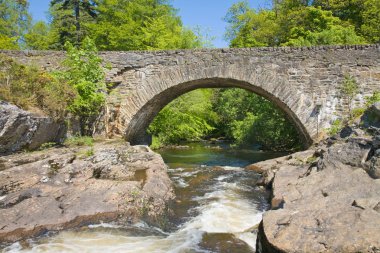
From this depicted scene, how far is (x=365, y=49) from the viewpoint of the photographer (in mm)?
10648

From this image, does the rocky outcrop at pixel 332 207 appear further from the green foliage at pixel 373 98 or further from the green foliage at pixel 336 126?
the green foliage at pixel 373 98

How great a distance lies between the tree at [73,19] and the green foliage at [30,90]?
15140mm

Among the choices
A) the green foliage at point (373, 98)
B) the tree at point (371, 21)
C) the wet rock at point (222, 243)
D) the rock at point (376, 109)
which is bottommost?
the wet rock at point (222, 243)

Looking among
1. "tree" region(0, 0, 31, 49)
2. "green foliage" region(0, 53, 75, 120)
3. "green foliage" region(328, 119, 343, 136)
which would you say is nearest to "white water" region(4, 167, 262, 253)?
"green foliage" region(328, 119, 343, 136)

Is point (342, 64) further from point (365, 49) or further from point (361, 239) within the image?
point (361, 239)

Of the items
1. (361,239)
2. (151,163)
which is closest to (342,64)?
(151,163)

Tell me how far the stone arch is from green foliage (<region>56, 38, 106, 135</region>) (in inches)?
47.6

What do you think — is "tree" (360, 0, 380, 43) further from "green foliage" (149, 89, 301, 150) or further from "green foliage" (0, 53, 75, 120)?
"green foliage" (0, 53, 75, 120)

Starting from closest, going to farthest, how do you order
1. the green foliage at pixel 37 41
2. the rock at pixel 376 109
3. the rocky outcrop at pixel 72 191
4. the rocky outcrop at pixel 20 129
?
1. the rocky outcrop at pixel 72 191
2. the rocky outcrop at pixel 20 129
3. the rock at pixel 376 109
4. the green foliage at pixel 37 41

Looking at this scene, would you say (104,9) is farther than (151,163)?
Yes

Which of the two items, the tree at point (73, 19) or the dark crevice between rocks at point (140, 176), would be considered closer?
the dark crevice between rocks at point (140, 176)

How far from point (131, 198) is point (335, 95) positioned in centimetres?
740

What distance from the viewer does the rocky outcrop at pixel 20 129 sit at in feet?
24.8

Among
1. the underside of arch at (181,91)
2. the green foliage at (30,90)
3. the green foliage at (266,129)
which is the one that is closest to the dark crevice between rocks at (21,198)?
the green foliage at (30,90)
